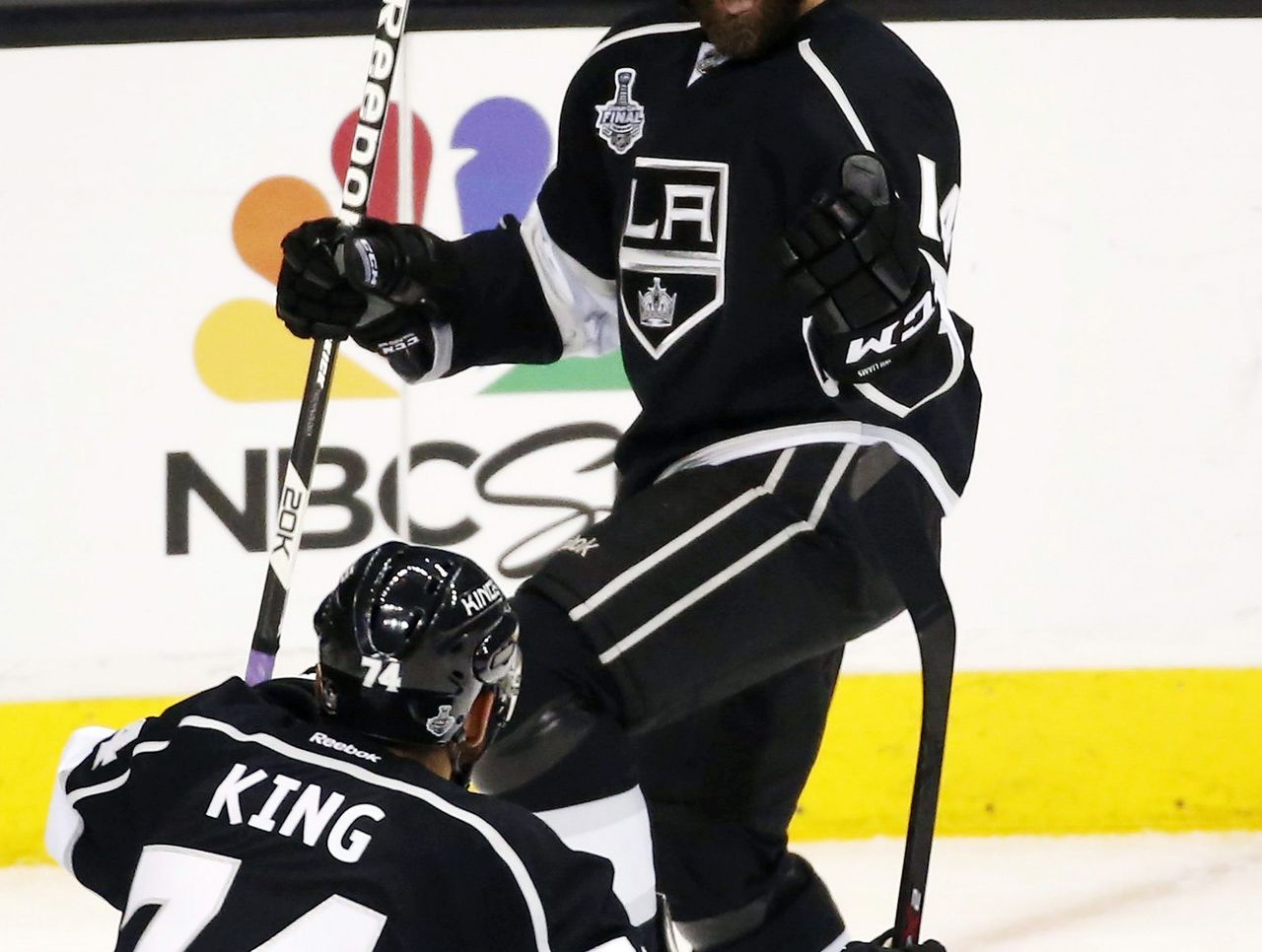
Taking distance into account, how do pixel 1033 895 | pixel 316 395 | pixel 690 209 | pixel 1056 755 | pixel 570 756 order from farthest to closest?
pixel 1056 755, pixel 1033 895, pixel 316 395, pixel 690 209, pixel 570 756

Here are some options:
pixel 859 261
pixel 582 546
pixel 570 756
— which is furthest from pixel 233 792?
pixel 859 261

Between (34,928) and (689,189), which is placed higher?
(689,189)

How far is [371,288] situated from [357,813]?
822 millimetres

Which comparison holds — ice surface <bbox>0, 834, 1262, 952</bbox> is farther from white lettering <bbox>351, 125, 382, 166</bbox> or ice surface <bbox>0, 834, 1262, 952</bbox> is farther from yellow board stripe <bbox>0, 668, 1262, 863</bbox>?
white lettering <bbox>351, 125, 382, 166</bbox>

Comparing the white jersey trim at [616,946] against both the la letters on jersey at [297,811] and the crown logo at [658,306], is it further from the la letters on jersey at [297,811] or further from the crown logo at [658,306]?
the crown logo at [658,306]

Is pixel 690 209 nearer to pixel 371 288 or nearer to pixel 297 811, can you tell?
pixel 371 288

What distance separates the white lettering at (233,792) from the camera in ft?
4.55

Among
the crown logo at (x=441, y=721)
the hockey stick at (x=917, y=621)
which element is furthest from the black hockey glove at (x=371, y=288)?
the crown logo at (x=441, y=721)

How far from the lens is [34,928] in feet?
9.62

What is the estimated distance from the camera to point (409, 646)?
1440 millimetres

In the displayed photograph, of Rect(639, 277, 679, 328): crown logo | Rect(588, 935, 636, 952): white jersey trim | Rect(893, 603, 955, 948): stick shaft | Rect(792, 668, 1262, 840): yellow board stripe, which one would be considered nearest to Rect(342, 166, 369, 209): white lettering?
Rect(639, 277, 679, 328): crown logo

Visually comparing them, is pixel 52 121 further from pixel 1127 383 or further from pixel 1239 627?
pixel 1239 627

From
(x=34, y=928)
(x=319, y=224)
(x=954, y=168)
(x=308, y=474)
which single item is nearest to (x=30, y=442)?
(x=34, y=928)

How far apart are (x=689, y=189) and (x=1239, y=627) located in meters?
1.64
